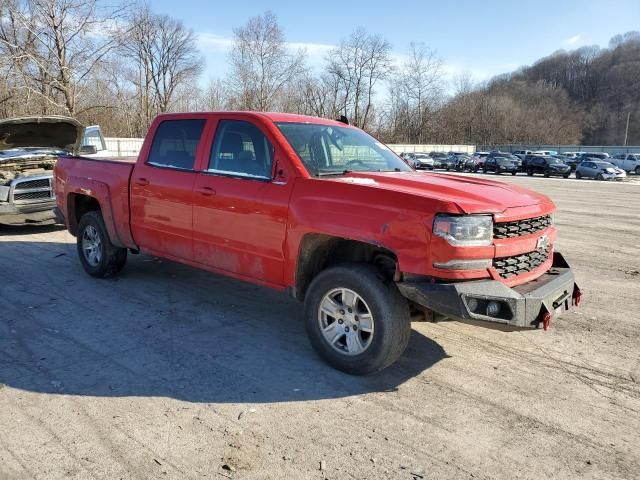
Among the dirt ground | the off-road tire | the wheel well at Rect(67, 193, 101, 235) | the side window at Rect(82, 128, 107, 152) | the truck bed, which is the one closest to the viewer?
the dirt ground

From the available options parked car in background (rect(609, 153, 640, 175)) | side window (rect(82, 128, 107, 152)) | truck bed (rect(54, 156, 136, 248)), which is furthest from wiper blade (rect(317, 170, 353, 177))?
parked car in background (rect(609, 153, 640, 175))

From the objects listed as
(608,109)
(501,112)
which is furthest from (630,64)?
(501,112)

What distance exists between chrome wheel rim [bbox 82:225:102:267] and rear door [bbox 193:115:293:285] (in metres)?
2.05

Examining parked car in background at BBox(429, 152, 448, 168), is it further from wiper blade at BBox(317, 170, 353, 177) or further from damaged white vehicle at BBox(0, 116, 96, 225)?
wiper blade at BBox(317, 170, 353, 177)

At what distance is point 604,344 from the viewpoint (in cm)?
462

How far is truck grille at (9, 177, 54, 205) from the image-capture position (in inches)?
362

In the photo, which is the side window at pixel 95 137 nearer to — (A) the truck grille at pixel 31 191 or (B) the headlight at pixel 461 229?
(A) the truck grille at pixel 31 191

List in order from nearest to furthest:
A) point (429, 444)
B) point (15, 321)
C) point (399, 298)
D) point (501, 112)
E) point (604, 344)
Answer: point (429, 444), point (399, 298), point (604, 344), point (15, 321), point (501, 112)

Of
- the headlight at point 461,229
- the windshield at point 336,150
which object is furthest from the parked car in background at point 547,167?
the headlight at point 461,229

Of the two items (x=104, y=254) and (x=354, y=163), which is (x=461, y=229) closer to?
(x=354, y=163)

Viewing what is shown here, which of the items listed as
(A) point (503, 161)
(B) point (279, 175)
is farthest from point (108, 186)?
(A) point (503, 161)

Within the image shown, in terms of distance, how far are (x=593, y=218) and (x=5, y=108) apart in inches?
983

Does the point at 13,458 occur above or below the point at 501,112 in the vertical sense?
below

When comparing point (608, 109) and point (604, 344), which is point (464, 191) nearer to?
point (604, 344)
